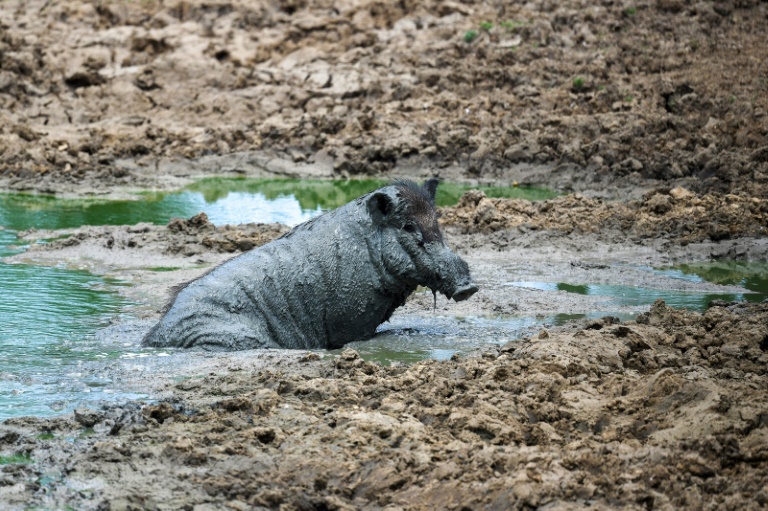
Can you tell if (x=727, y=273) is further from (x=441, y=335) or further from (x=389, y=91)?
(x=389, y=91)

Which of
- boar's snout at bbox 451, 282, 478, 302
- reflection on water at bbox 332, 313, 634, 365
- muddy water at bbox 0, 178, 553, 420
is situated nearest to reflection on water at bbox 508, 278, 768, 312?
reflection on water at bbox 332, 313, 634, 365

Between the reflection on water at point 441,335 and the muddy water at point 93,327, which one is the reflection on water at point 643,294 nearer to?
the muddy water at point 93,327

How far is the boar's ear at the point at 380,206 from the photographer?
336 inches

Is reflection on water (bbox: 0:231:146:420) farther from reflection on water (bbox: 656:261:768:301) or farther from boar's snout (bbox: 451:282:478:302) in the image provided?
reflection on water (bbox: 656:261:768:301)

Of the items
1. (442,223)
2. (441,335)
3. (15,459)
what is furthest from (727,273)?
(15,459)

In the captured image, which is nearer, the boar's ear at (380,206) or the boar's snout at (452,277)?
the boar's snout at (452,277)

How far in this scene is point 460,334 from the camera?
9109 millimetres

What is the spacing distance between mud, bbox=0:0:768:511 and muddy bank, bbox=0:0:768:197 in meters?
0.06

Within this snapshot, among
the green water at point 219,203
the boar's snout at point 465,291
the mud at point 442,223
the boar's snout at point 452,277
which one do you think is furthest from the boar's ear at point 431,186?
the green water at point 219,203

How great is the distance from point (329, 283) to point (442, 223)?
6326 mm

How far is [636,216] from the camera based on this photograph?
14812mm

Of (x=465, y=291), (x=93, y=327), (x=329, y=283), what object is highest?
(x=465, y=291)

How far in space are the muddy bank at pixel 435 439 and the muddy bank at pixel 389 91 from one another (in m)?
11.0

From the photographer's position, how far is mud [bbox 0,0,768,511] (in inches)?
213
